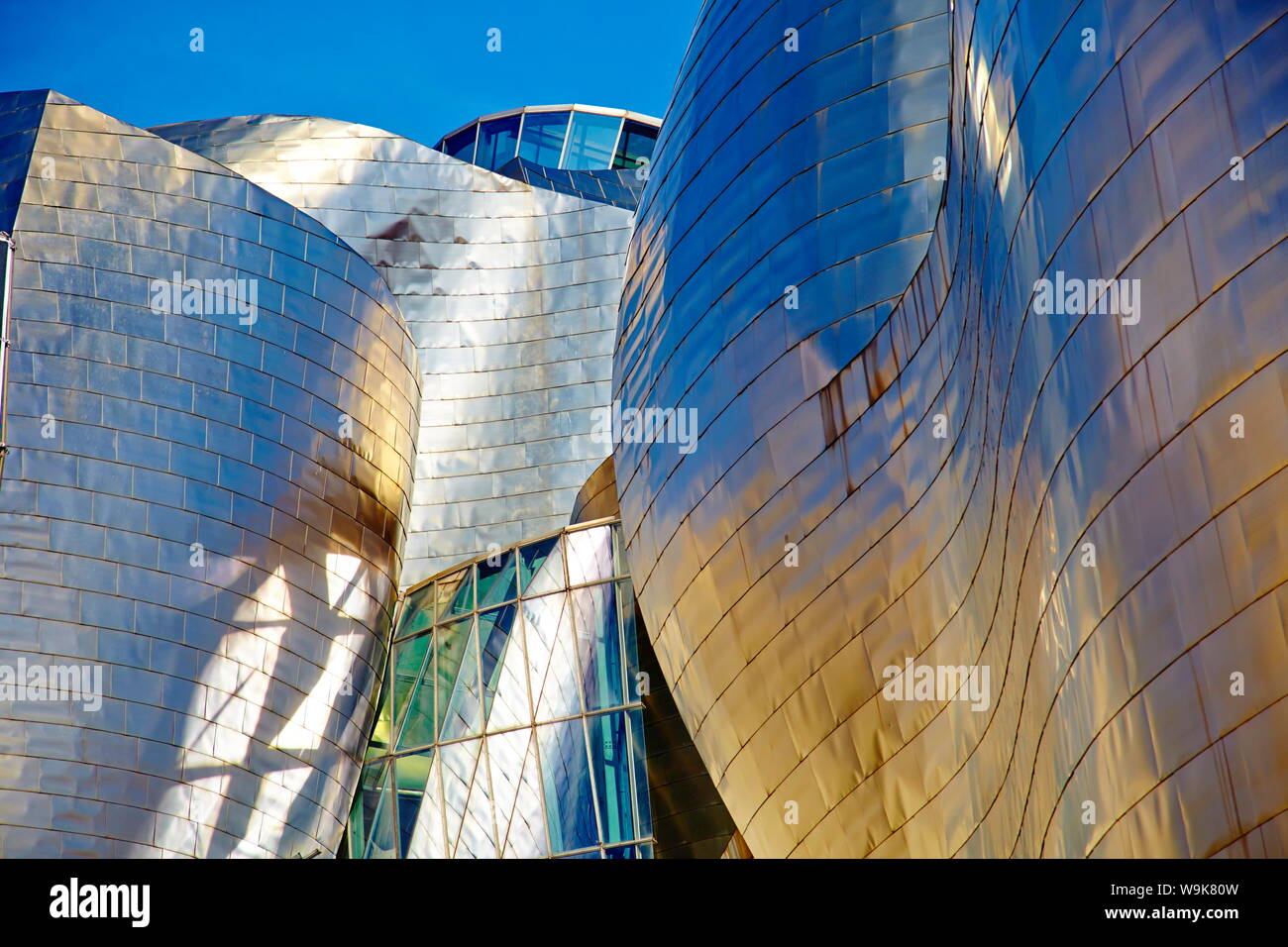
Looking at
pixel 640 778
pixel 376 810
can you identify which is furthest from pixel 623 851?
pixel 376 810

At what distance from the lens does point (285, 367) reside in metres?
20.8

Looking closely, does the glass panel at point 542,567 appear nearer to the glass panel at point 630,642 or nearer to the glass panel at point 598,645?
the glass panel at point 598,645

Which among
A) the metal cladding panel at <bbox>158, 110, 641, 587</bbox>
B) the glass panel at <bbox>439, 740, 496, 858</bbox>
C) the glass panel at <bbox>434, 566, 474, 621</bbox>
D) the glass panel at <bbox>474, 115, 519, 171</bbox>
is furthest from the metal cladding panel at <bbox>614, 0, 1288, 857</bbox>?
the glass panel at <bbox>474, 115, 519, 171</bbox>

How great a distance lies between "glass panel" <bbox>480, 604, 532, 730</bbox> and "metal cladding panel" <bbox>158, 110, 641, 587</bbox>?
14.4 ft

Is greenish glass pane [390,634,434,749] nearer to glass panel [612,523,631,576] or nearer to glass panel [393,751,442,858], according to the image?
glass panel [393,751,442,858]

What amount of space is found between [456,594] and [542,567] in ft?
5.64

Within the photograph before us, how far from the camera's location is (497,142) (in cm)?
3931

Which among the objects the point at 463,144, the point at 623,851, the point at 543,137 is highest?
the point at 463,144

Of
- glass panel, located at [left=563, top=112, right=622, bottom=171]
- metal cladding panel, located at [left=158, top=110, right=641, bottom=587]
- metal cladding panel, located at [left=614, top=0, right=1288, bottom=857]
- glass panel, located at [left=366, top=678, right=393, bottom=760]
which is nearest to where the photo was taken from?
metal cladding panel, located at [left=614, top=0, right=1288, bottom=857]

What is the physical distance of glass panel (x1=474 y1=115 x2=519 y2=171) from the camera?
3875 centimetres

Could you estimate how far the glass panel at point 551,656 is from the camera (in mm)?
19234

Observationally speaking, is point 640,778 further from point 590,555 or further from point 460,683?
point 460,683
